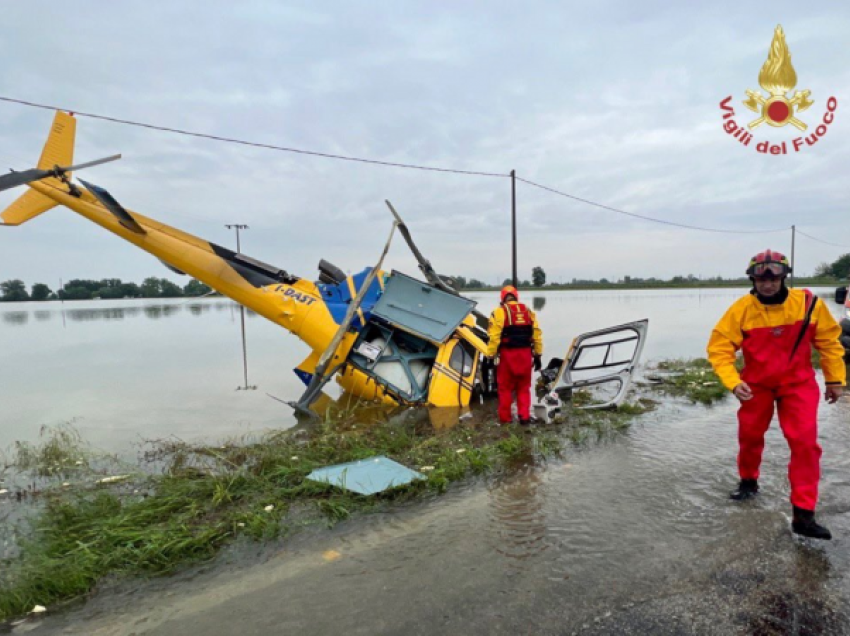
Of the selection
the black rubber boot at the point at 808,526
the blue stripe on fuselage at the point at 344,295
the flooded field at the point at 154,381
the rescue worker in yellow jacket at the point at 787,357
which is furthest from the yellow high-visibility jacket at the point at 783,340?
the flooded field at the point at 154,381

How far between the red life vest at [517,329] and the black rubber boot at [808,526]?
141 inches

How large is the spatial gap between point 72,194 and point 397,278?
19.0ft

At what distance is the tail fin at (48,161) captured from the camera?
8.75 m

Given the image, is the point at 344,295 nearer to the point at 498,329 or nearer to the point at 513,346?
the point at 498,329

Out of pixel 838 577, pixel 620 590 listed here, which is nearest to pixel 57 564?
pixel 620 590

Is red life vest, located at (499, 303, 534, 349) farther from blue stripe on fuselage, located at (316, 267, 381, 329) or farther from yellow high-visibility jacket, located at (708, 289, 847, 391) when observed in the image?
yellow high-visibility jacket, located at (708, 289, 847, 391)

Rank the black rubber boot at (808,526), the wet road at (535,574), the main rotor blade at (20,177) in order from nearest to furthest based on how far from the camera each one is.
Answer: the wet road at (535,574) < the black rubber boot at (808,526) < the main rotor blade at (20,177)

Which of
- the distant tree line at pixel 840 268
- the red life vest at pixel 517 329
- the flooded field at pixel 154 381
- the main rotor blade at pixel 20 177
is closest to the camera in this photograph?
the red life vest at pixel 517 329

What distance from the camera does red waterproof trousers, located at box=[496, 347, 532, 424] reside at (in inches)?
259

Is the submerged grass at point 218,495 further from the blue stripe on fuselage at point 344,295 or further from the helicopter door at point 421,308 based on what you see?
the blue stripe on fuselage at point 344,295

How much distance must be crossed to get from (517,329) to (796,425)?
344 centimetres

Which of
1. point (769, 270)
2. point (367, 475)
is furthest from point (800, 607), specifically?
point (367, 475)

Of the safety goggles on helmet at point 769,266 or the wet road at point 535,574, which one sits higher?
the safety goggles on helmet at point 769,266

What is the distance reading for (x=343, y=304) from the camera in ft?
28.4
